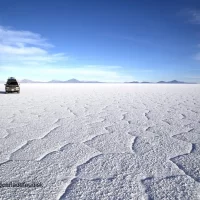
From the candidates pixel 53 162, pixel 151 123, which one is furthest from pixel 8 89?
pixel 53 162

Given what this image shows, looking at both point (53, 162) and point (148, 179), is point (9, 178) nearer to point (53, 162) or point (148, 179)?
point (53, 162)

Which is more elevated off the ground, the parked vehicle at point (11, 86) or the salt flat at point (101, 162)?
the parked vehicle at point (11, 86)

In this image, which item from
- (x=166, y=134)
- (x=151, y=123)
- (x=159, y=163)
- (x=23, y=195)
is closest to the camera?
(x=23, y=195)

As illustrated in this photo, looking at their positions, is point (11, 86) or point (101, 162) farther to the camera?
point (11, 86)

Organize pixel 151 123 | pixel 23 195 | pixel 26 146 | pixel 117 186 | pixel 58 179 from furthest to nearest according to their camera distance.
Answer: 1. pixel 151 123
2. pixel 26 146
3. pixel 58 179
4. pixel 117 186
5. pixel 23 195

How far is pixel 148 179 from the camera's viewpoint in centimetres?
175

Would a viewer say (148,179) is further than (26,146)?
No

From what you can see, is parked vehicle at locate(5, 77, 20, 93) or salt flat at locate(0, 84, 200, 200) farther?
parked vehicle at locate(5, 77, 20, 93)

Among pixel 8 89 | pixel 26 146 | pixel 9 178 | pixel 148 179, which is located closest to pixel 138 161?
pixel 148 179

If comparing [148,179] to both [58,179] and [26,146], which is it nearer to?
[58,179]

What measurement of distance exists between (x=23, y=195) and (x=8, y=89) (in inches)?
487

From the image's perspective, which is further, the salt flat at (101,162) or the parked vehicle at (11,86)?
the parked vehicle at (11,86)

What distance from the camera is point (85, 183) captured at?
1684 millimetres

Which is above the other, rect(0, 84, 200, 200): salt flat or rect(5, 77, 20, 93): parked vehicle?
rect(5, 77, 20, 93): parked vehicle
